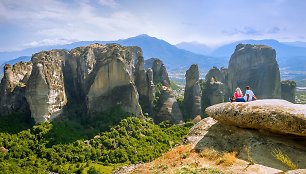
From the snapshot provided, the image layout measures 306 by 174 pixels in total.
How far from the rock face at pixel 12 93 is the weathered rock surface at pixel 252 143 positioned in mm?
A: 53857

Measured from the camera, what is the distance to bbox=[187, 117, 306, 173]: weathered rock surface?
14.6m

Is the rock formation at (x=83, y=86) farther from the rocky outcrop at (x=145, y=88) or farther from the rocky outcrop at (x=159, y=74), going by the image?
the rocky outcrop at (x=159, y=74)

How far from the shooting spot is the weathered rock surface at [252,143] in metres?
14.6

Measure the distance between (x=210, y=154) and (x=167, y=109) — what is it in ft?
201

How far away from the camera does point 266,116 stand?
51.0 ft

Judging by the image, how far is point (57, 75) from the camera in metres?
66.8

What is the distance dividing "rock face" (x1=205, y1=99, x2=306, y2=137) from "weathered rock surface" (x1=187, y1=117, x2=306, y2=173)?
0.41 metres

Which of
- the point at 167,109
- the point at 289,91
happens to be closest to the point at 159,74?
the point at 167,109

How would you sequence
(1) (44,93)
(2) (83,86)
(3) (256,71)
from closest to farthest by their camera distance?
(1) (44,93), (2) (83,86), (3) (256,71)

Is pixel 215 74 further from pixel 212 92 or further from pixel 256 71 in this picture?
pixel 212 92

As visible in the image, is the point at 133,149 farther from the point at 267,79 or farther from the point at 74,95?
the point at 267,79

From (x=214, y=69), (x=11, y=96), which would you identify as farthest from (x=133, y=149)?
(x=214, y=69)

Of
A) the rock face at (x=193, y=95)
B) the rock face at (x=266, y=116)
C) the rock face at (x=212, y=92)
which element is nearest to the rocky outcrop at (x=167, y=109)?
the rock face at (x=193, y=95)

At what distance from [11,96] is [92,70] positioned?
16.8 m
